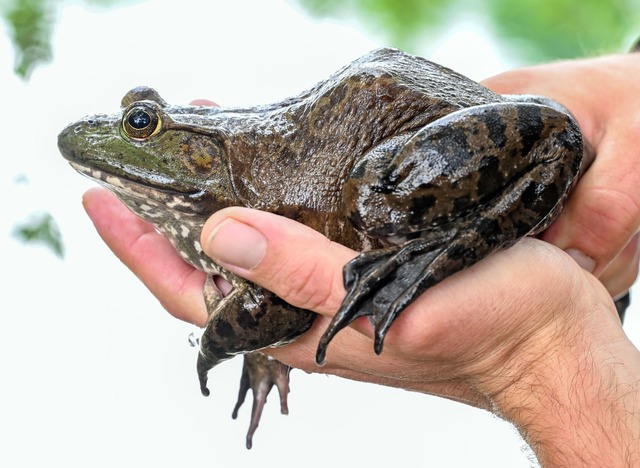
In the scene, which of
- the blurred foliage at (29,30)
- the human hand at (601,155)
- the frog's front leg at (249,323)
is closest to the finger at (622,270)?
the human hand at (601,155)

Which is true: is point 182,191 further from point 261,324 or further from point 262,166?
point 261,324

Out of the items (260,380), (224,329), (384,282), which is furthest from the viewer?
(260,380)

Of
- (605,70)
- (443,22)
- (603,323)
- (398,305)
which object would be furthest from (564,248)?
(443,22)

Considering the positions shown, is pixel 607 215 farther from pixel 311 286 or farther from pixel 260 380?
pixel 260 380

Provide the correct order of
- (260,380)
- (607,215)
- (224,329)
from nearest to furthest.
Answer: (224,329)
(607,215)
(260,380)

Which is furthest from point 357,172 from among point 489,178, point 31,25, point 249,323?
point 31,25

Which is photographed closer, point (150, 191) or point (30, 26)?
point (150, 191)
